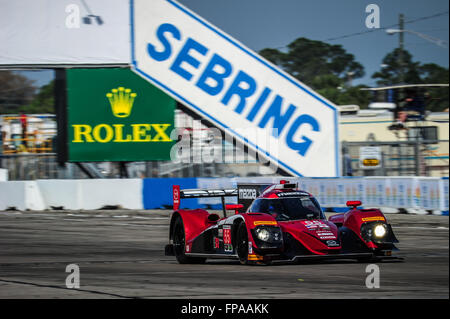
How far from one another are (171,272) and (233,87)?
57.3ft

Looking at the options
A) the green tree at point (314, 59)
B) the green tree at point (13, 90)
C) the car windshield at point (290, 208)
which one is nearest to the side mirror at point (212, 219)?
the car windshield at point (290, 208)

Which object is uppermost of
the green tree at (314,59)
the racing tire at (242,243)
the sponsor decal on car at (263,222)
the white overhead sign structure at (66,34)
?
the green tree at (314,59)

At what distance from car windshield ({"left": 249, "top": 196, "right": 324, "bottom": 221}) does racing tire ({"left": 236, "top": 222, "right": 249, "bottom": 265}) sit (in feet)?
2.01

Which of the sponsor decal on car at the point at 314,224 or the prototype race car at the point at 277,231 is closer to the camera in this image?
the prototype race car at the point at 277,231

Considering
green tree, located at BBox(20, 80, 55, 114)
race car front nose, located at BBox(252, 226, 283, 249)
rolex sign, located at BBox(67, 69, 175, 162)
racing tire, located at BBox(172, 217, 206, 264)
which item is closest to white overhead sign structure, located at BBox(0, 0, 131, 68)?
rolex sign, located at BBox(67, 69, 175, 162)

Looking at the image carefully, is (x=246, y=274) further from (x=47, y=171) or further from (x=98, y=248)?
(x=47, y=171)

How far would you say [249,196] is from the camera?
11453 millimetres

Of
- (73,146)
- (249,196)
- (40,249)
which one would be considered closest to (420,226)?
(249,196)

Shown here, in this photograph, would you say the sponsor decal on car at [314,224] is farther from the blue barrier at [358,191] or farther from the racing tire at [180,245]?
the blue barrier at [358,191]

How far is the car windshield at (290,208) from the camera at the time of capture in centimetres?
1048

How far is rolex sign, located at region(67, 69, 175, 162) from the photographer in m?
28.0

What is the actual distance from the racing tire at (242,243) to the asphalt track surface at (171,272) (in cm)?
13
